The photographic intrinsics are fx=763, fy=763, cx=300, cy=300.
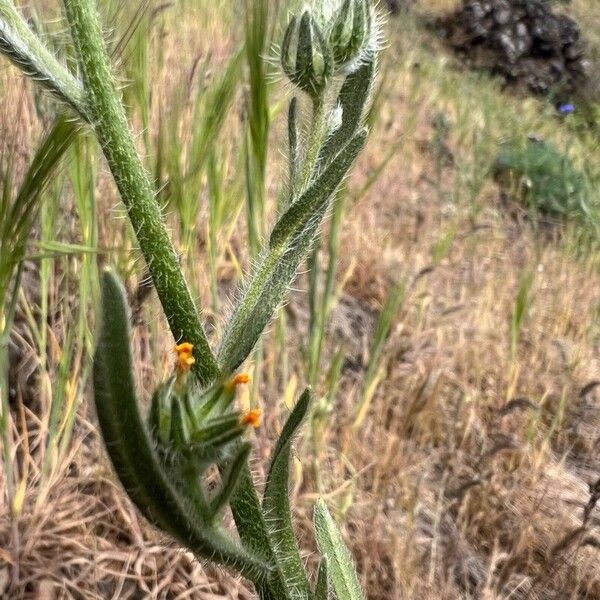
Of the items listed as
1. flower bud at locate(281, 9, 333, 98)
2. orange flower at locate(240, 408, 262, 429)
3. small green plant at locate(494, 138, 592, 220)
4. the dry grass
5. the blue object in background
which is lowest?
the dry grass

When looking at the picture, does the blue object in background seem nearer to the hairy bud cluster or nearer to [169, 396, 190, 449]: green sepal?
the hairy bud cluster

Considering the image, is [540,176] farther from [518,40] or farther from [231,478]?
[518,40]

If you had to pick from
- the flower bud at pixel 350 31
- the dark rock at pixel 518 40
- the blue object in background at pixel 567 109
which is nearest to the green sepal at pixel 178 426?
the flower bud at pixel 350 31

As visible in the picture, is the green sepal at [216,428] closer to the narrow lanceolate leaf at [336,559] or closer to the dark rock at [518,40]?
the narrow lanceolate leaf at [336,559]

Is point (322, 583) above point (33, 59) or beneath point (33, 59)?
beneath

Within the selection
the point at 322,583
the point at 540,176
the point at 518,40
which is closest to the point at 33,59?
the point at 322,583

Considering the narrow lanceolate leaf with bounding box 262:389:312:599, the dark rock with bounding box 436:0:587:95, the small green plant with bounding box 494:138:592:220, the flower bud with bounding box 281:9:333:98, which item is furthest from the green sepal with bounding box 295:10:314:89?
the dark rock with bounding box 436:0:587:95
